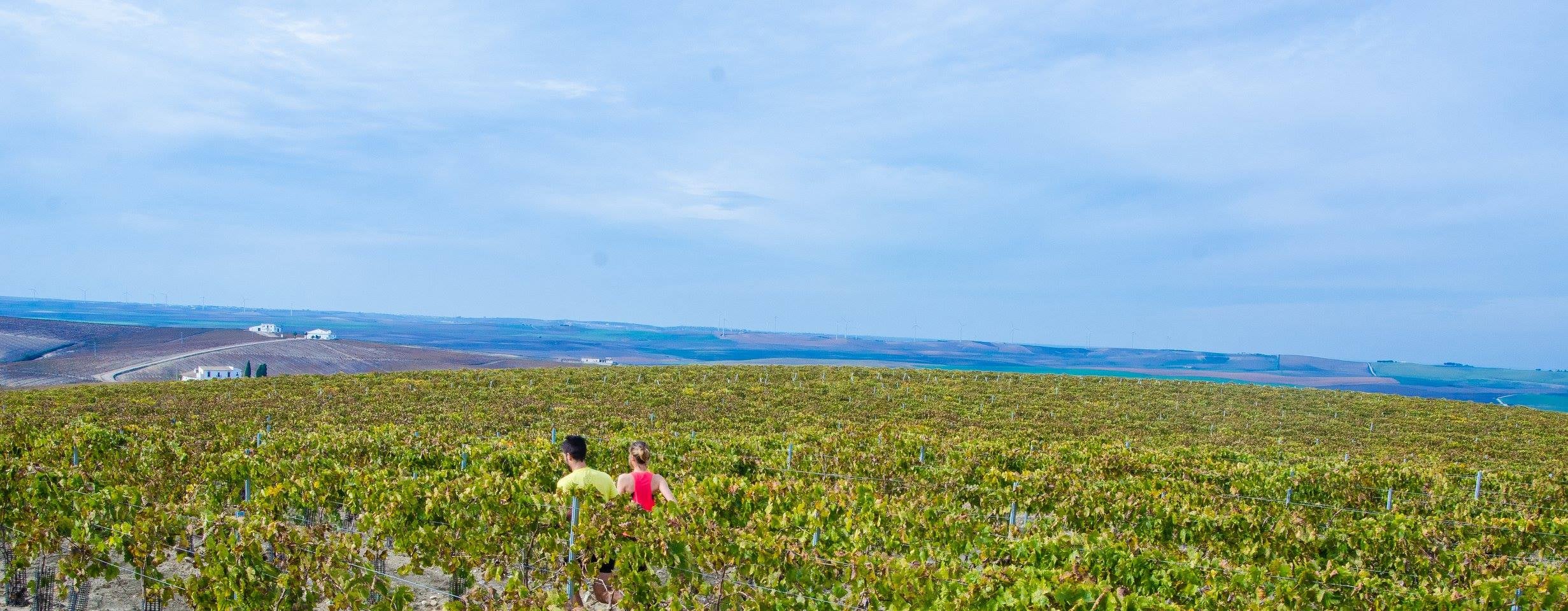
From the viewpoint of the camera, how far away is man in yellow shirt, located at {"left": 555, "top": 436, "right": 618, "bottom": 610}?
817cm

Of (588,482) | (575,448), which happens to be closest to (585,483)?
(588,482)

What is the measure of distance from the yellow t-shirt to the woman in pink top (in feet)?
0.44

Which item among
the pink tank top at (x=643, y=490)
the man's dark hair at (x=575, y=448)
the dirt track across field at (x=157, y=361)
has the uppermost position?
the man's dark hair at (x=575, y=448)

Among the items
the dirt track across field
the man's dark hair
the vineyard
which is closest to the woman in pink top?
the vineyard

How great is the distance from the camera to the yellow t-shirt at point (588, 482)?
27.8 ft

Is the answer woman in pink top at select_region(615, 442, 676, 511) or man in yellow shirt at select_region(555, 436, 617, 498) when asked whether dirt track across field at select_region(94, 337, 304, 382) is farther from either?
woman in pink top at select_region(615, 442, 676, 511)

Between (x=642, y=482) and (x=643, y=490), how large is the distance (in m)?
0.09

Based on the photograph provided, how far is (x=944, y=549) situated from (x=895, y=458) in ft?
30.4

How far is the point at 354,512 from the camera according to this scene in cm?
1061

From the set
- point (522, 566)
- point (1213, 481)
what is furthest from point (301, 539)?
point (1213, 481)

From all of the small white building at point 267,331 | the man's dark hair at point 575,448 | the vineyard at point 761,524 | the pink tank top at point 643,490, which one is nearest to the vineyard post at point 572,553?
the vineyard at point 761,524

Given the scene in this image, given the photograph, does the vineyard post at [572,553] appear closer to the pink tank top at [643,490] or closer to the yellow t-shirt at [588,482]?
the yellow t-shirt at [588,482]

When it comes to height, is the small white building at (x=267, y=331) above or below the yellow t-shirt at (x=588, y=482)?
below

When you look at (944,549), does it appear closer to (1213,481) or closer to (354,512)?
(354,512)
